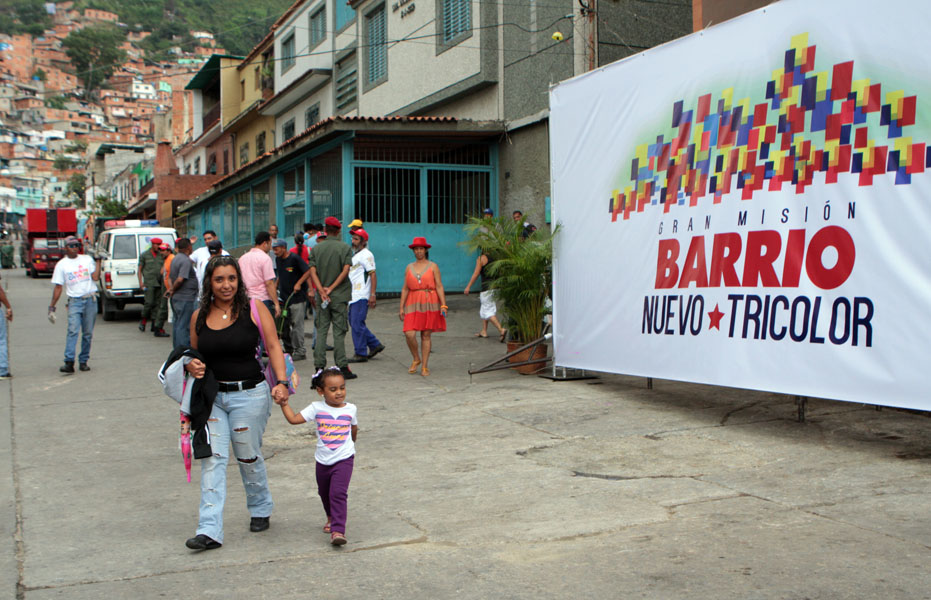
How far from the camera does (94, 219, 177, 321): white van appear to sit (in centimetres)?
1978

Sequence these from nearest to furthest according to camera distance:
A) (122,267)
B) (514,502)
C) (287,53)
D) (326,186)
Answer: (514,502) → (122,267) → (326,186) → (287,53)

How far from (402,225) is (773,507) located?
46.4ft

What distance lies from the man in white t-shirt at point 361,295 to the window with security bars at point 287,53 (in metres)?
21.2

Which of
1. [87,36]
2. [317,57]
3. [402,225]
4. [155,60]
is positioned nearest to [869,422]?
[402,225]

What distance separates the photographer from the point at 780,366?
7000 mm

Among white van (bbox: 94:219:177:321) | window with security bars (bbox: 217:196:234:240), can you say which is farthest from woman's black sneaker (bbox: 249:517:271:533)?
window with security bars (bbox: 217:196:234:240)

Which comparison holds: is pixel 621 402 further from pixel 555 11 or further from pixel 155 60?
pixel 155 60

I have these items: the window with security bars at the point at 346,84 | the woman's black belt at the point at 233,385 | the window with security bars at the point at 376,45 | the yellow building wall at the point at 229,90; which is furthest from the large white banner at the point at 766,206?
the yellow building wall at the point at 229,90

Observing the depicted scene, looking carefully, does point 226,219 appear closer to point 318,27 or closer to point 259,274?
point 318,27

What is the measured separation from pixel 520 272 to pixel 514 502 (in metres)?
4.93

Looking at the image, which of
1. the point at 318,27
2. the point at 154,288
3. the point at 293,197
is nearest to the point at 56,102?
the point at 318,27

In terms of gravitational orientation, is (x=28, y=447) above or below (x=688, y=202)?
below

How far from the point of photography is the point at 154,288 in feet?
56.0

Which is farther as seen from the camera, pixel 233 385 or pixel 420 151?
pixel 420 151
